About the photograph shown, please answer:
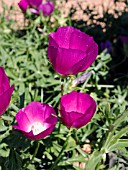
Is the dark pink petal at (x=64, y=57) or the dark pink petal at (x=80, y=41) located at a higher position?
the dark pink petal at (x=80, y=41)

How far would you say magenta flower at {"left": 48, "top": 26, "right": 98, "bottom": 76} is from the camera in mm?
941

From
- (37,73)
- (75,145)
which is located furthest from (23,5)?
(75,145)

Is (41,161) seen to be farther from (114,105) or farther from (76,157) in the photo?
(114,105)

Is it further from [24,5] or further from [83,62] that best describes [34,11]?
[83,62]

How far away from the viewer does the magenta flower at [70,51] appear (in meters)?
0.94

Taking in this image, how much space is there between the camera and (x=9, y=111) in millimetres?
1357

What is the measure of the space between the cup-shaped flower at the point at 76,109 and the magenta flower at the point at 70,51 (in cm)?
6

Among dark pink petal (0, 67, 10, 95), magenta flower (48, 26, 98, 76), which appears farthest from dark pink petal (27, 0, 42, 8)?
dark pink petal (0, 67, 10, 95)

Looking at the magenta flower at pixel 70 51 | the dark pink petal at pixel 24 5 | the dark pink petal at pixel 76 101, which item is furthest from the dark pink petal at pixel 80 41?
the dark pink petal at pixel 24 5

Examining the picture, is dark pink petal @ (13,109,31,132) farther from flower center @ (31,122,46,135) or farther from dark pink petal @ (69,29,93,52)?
dark pink petal @ (69,29,93,52)

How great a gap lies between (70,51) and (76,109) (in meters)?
0.14

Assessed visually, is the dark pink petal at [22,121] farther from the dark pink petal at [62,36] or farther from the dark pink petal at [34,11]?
the dark pink petal at [34,11]

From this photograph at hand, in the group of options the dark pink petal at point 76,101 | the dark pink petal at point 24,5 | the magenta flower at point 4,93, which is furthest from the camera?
the dark pink petal at point 24,5

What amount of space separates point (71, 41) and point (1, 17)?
1.02 m
